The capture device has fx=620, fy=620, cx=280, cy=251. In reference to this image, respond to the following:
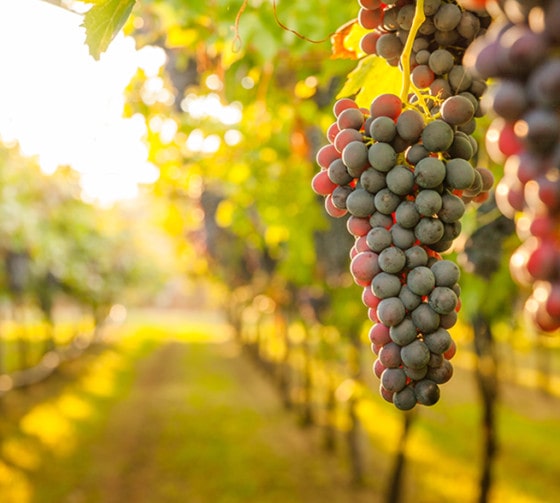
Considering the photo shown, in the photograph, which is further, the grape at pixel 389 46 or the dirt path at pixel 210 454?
the dirt path at pixel 210 454

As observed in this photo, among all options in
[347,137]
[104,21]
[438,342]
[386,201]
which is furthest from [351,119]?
[104,21]

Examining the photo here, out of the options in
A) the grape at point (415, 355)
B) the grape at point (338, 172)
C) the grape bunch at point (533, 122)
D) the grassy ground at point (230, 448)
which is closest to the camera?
the grape bunch at point (533, 122)

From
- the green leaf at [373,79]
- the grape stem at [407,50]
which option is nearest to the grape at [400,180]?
the grape stem at [407,50]

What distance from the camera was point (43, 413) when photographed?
13773 millimetres

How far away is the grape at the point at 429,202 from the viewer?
910 millimetres

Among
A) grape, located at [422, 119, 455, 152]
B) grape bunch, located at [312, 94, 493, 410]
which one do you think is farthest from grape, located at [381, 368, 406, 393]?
grape, located at [422, 119, 455, 152]

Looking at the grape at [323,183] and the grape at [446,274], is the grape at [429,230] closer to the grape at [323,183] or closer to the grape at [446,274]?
the grape at [446,274]

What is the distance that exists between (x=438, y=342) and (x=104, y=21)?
2.63ft

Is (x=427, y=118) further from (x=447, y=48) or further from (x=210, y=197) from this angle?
(x=210, y=197)

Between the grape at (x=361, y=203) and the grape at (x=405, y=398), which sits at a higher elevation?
the grape at (x=361, y=203)

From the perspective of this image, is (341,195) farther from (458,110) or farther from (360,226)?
(458,110)

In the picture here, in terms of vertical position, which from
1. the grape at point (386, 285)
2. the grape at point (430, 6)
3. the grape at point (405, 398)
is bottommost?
the grape at point (405, 398)

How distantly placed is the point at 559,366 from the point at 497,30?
2458 cm

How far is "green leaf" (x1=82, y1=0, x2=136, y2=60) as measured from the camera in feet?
3.58
